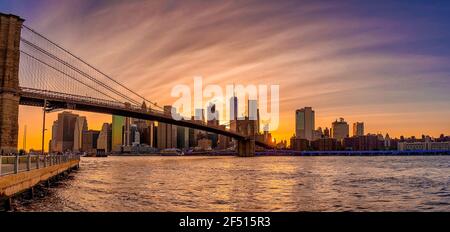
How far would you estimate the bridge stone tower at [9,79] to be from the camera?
58.4 metres

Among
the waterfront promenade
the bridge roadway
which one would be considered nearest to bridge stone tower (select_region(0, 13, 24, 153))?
the bridge roadway

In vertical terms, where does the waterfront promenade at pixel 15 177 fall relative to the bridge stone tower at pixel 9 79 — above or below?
below

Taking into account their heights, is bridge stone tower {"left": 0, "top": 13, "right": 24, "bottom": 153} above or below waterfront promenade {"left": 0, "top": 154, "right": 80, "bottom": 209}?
above

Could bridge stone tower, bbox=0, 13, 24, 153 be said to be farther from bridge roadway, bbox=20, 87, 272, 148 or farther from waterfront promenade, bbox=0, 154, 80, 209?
waterfront promenade, bbox=0, 154, 80, 209

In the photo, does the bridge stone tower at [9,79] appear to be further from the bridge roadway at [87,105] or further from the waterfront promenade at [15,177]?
the waterfront promenade at [15,177]

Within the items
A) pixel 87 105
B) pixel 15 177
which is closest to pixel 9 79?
pixel 87 105

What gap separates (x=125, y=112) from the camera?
93.6 meters

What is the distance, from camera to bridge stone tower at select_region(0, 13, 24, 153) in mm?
58375

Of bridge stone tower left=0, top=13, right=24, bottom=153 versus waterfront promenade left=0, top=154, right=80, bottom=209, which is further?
bridge stone tower left=0, top=13, right=24, bottom=153

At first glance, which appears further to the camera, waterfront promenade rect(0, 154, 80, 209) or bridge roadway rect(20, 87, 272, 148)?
bridge roadway rect(20, 87, 272, 148)

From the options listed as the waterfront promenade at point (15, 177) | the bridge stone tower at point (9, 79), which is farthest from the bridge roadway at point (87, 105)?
the waterfront promenade at point (15, 177)
